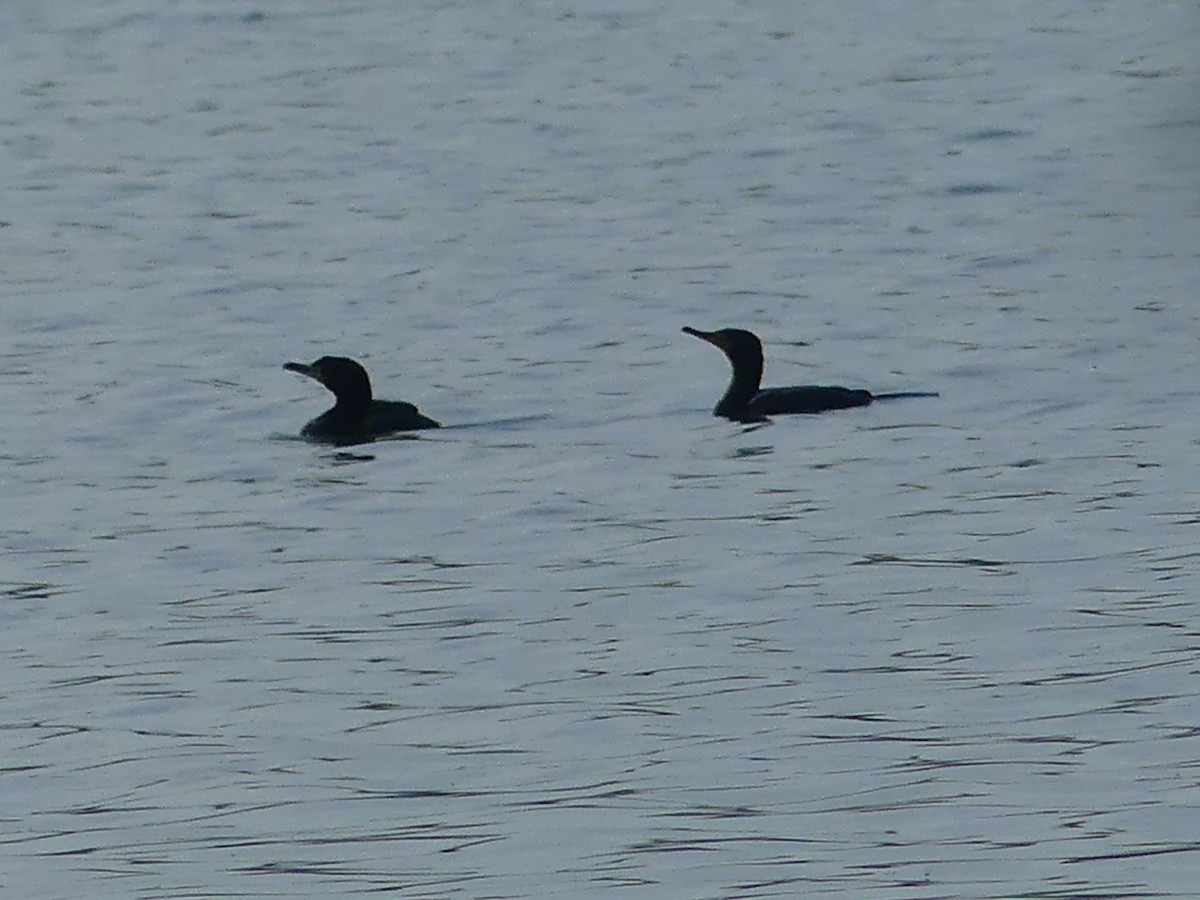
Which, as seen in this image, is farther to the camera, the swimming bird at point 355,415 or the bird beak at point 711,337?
the bird beak at point 711,337

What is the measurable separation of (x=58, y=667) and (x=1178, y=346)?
9.16 m

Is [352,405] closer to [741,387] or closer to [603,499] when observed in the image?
[741,387]

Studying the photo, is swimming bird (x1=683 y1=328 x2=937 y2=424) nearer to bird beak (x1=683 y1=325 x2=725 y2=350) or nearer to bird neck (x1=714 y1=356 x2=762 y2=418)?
bird neck (x1=714 y1=356 x2=762 y2=418)

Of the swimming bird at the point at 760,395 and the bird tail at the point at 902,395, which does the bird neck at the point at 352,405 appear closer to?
the swimming bird at the point at 760,395

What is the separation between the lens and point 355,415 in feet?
55.1

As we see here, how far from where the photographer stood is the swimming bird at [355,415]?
54.7 ft

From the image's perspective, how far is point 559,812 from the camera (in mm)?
9656

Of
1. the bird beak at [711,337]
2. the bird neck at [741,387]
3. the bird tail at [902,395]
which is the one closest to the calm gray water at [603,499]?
the bird tail at [902,395]

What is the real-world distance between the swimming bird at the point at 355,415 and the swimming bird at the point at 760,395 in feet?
5.73

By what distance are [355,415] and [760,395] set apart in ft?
7.68

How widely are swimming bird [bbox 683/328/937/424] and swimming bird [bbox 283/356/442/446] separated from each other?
1747 mm

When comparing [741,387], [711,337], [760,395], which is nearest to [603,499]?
[760,395]

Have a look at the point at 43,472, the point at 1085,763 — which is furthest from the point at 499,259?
the point at 1085,763

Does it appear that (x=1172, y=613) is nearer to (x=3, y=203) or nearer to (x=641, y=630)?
(x=641, y=630)
